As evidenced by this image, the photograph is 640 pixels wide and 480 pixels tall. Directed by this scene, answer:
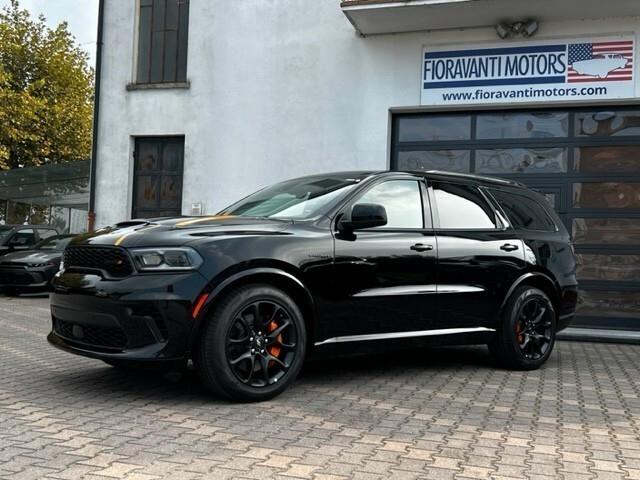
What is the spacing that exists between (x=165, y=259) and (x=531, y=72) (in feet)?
25.8

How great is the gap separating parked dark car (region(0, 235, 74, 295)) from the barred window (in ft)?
12.7

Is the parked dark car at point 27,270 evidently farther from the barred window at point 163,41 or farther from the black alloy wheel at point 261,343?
the black alloy wheel at point 261,343

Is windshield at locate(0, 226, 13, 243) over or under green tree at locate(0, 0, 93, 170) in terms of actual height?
under

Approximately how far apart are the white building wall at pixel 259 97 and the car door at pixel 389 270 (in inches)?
223

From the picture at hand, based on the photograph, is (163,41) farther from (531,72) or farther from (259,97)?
(531,72)

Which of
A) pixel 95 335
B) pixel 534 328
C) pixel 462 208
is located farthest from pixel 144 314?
pixel 534 328

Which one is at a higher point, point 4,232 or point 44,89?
point 44,89

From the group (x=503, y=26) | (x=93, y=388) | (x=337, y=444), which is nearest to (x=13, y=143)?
(x=503, y=26)

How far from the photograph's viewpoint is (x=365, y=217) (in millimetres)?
5059

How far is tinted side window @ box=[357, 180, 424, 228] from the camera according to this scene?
5578 millimetres

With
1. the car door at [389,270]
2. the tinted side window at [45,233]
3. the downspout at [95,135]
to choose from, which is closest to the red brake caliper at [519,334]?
the car door at [389,270]

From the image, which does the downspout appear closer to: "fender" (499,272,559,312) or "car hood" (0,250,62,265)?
"car hood" (0,250,62,265)

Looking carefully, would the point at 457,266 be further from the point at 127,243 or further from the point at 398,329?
the point at 127,243

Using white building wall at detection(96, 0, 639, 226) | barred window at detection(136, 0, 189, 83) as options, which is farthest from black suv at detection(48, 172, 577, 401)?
barred window at detection(136, 0, 189, 83)
